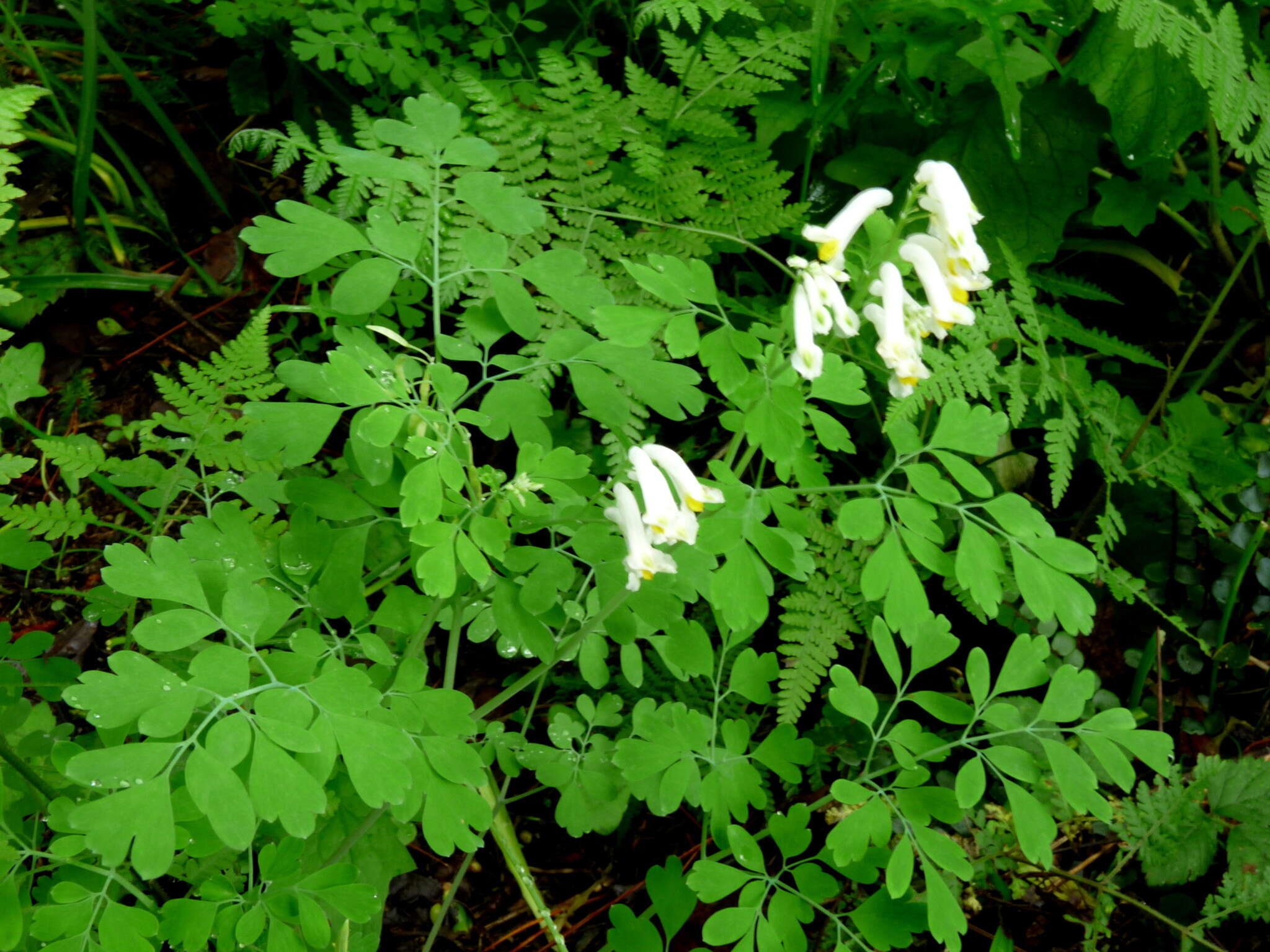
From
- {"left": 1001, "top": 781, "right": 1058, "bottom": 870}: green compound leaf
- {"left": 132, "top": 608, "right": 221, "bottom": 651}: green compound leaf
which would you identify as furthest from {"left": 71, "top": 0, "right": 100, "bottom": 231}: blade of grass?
{"left": 1001, "top": 781, "right": 1058, "bottom": 870}: green compound leaf

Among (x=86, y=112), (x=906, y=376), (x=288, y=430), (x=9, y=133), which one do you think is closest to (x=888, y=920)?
(x=906, y=376)

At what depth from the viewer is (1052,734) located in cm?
219

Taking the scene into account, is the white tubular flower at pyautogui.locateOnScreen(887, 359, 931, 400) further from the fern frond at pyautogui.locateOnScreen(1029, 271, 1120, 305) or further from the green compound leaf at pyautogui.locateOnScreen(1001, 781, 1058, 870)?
the fern frond at pyautogui.locateOnScreen(1029, 271, 1120, 305)

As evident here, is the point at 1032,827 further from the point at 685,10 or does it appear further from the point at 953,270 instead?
the point at 685,10

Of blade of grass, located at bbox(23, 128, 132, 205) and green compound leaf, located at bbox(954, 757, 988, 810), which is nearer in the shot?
green compound leaf, located at bbox(954, 757, 988, 810)

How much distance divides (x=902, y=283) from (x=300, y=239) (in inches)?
37.8

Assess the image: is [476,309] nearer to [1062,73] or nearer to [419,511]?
[419,511]

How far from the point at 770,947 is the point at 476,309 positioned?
3.90ft

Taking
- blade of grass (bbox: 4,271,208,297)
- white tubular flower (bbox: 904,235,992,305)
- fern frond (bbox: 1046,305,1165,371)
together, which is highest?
white tubular flower (bbox: 904,235,992,305)

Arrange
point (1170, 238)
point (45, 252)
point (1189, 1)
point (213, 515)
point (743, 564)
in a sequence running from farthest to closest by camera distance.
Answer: point (1170, 238), point (45, 252), point (1189, 1), point (213, 515), point (743, 564)

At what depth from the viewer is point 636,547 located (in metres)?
1.35

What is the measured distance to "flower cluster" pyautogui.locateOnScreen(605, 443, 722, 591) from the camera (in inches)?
52.3

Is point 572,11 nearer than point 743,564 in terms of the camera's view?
No

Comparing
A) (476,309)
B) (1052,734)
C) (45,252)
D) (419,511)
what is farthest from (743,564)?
(45,252)
